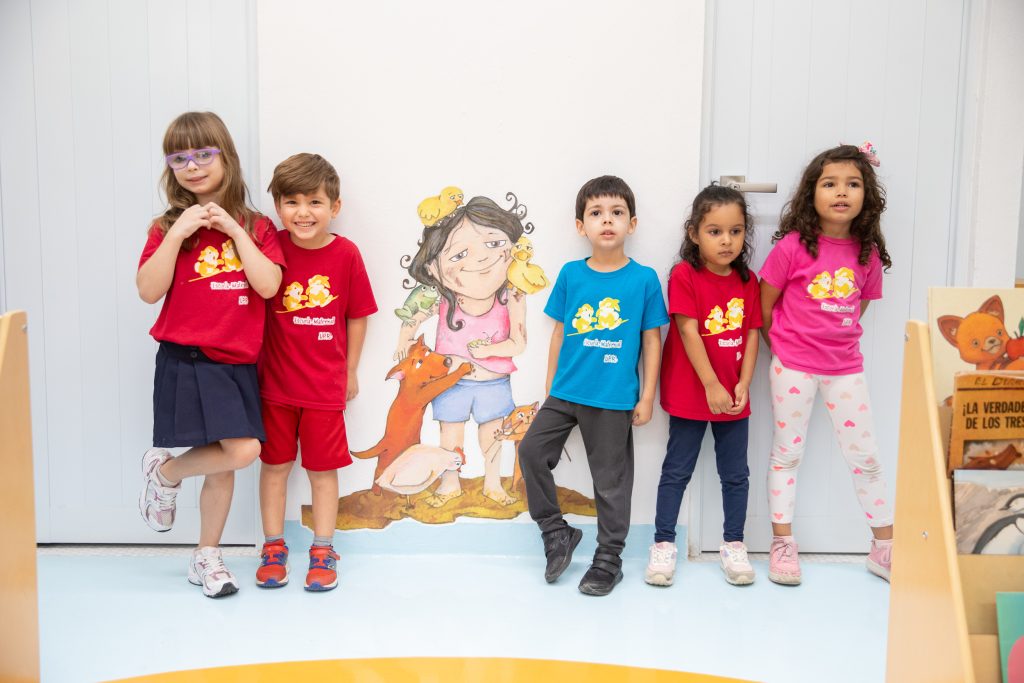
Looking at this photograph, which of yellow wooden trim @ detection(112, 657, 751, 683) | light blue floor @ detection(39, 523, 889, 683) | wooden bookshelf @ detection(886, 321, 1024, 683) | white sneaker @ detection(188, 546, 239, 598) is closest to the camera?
wooden bookshelf @ detection(886, 321, 1024, 683)

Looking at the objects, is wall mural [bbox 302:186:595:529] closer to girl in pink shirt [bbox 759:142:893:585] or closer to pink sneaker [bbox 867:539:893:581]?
girl in pink shirt [bbox 759:142:893:585]

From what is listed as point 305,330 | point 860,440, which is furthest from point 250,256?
point 860,440

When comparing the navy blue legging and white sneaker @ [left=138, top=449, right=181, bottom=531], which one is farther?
the navy blue legging

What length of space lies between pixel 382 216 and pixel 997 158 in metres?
2.01

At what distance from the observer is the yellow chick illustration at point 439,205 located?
2465mm

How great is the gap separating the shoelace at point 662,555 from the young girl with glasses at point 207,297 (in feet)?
4.12

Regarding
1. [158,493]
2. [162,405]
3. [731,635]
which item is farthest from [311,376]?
[731,635]

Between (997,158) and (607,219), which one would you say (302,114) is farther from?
(997,158)

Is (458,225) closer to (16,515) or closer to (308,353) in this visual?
(308,353)

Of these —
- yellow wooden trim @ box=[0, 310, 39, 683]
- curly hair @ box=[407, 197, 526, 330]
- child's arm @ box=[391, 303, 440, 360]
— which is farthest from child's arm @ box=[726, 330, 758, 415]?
yellow wooden trim @ box=[0, 310, 39, 683]

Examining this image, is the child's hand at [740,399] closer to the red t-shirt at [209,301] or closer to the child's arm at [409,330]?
the child's arm at [409,330]

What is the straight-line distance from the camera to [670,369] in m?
2.44

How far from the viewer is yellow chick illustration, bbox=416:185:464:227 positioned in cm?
246

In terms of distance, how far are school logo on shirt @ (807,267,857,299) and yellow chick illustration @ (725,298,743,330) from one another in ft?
0.75
